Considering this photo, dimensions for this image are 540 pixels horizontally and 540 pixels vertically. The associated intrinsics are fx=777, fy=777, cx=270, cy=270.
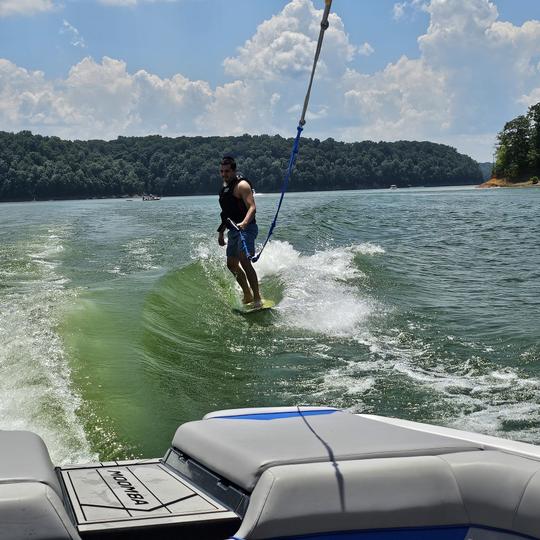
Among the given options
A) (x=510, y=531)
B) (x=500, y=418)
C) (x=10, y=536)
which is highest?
(x=10, y=536)

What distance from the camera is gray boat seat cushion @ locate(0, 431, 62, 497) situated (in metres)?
2.37

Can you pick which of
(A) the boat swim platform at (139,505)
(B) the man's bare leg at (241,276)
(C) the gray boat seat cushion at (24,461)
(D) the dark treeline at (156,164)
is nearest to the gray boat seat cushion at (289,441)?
(A) the boat swim platform at (139,505)

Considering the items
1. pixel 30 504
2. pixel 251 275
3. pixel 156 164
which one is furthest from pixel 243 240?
pixel 156 164

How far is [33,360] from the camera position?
6555mm

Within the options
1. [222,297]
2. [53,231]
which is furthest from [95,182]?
[222,297]

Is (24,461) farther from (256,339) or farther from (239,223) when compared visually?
(239,223)

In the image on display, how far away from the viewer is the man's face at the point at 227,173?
10023 mm

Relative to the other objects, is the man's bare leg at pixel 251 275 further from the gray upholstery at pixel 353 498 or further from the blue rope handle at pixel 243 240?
the gray upholstery at pixel 353 498

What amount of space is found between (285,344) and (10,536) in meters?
6.30

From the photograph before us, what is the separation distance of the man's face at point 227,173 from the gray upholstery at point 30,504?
305 inches

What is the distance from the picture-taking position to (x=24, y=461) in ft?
8.28

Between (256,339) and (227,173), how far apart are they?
2.53 meters

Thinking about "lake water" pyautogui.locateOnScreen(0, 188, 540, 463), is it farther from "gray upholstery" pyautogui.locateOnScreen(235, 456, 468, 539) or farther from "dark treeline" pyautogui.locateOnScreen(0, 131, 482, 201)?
"dark treeline" pyautogui.locateOnScreen(0, 131, 482, 201)

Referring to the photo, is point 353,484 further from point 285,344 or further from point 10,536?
point 285,344
